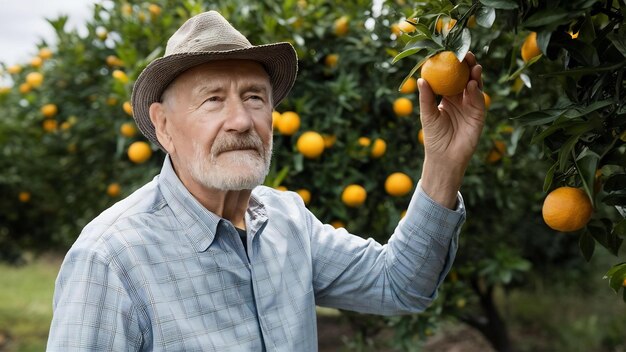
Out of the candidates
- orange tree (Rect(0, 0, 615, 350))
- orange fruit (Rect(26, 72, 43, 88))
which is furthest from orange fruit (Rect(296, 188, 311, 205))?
orange fruit (Rect(26, 72, 43, 88))

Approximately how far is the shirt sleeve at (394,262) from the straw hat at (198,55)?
50 centimetres

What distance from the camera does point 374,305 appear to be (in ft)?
6.53

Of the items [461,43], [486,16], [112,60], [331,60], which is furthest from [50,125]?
[486,16]

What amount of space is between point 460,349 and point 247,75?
4.52 m

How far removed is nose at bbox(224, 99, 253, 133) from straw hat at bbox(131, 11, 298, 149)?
12 centimetres

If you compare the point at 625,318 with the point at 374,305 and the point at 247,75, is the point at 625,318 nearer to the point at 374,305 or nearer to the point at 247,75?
the point at 374,305

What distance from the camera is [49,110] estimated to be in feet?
13.8

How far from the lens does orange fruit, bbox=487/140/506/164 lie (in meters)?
3.16

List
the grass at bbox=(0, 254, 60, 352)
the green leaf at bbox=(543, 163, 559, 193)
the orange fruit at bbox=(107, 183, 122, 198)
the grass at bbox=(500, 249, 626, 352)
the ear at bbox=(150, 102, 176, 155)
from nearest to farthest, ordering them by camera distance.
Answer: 1. the green leaf at bbox=(543, 163, 559, 193)
2. the ear at bbox=(150, 102, 176, 155)
3. the orange fruit at bbox=(107, 183, 122, 198)
4. the grass at bbox=(500, 249, 626, 352)
5. the grass at bbox=(0, 254, 60, 352)

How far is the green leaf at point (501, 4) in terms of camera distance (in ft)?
3.64

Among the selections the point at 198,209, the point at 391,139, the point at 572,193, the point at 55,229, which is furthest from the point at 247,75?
the point at 55,229

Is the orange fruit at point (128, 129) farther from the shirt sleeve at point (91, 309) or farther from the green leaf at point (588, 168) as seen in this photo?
the green leaf at point (588, 168)

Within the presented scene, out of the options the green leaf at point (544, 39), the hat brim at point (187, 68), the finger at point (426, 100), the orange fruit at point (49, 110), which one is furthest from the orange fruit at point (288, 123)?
the orange fruit at point (49, 110)

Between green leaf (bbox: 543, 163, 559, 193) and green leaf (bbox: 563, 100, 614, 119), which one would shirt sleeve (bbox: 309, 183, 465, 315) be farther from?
green leaf (bbox: 563, 100, 614, 119)
